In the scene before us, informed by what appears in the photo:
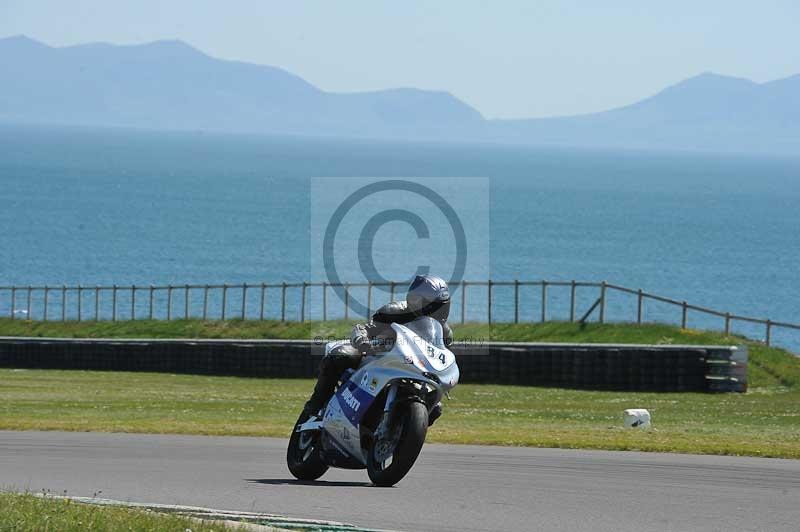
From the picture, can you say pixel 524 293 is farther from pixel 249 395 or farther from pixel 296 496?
pixel 296 496

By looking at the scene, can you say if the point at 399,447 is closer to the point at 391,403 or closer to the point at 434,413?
the point at 391,403

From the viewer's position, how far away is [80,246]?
126562 mm

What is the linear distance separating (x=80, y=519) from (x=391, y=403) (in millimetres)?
2978

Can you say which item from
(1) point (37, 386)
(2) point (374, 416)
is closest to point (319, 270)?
(1) point (37, 386)

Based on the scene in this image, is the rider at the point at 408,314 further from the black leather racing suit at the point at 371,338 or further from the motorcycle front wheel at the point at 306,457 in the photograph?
the motorcycle front wheel at the point at 306,457

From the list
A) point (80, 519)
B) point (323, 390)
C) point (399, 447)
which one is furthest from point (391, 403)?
point (80, 519)

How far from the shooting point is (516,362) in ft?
98.8

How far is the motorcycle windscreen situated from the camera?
11164mm

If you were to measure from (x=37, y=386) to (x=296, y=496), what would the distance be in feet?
66.9

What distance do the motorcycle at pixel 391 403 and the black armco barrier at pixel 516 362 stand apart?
688 inches

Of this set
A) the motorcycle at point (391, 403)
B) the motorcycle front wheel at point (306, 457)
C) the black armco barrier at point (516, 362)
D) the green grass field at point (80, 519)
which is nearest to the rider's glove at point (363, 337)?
the motorcycle at point (391, 403)


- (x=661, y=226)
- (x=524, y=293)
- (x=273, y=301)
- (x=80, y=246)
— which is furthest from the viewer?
(x=661, y=226)

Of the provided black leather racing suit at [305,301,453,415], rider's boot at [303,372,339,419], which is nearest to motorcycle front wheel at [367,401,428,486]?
black leather racing suit at [305,301,453,415]

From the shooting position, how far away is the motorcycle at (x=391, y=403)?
10.9 metres
